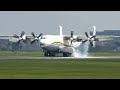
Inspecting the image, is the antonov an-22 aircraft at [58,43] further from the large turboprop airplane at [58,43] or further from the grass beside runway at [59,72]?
the grass beside runway at [59,72]

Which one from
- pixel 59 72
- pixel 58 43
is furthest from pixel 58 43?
pixel 59 72

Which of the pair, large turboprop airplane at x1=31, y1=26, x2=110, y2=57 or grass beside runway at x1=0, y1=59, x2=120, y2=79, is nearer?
grass beside runway at x1=0, y1=59, x2=120, y2=79

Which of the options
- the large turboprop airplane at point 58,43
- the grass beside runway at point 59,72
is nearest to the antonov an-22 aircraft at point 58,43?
the large turboprop airplane at point 58,43

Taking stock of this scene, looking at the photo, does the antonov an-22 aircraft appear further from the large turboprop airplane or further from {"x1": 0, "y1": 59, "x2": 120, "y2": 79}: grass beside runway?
{"x1": 0, "y1": 59, "x2": 120, "y2": 79}: grass beside runway

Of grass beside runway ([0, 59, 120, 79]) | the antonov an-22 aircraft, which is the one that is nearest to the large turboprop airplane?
the antonov an-22 aircraft

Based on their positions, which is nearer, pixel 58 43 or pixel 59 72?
pixel 59 72

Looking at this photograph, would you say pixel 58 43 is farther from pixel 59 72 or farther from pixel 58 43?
pixel 59 72
